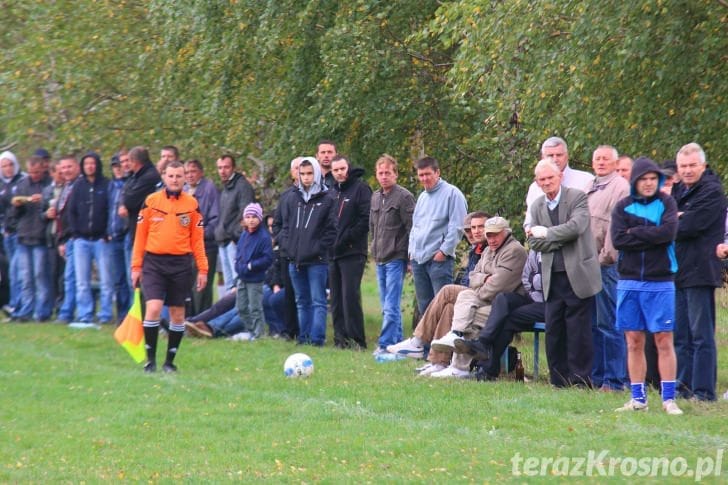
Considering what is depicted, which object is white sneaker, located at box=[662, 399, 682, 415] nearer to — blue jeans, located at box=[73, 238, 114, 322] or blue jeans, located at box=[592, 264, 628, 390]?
blue jeans, located at box=[592, 264, 628, 390]

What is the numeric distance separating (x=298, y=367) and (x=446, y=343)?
5.39 feet

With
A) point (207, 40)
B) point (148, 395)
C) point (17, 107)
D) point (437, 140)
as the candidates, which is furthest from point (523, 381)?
point (17, 107)

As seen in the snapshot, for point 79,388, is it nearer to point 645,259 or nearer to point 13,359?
point 13,359

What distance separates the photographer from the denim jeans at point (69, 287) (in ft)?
62.4

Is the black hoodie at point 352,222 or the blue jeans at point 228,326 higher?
the black hoodie at point 352,222

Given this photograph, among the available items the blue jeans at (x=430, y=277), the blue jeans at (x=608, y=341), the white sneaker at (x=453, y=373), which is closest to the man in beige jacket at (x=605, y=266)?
the blue jeans at (x=608, y=341)

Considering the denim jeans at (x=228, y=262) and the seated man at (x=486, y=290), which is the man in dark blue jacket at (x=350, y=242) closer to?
the denim jeans at (x=228, y=262)

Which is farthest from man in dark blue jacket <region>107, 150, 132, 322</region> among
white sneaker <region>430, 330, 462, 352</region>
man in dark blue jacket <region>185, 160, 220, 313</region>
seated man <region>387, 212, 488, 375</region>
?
white sneaker <region>430, 330, 462, 352</region>

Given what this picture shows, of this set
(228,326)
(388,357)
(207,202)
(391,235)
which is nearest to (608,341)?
(388,357)

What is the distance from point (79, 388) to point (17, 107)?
11605 millimetres

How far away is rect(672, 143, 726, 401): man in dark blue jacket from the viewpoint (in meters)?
10.8

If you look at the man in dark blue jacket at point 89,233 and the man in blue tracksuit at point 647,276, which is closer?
the man in blue tracksuit at point 647,276

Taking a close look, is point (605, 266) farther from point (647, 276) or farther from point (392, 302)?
point (392, 302)

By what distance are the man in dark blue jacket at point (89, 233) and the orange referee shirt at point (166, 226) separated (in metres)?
5.34
